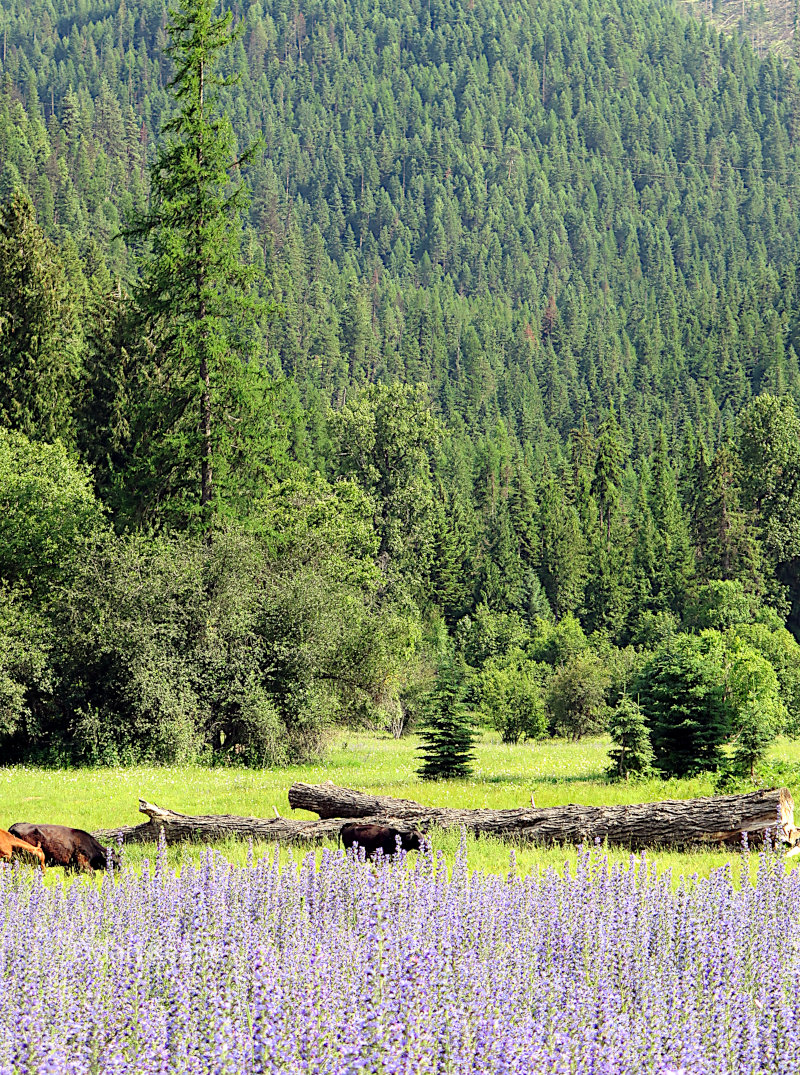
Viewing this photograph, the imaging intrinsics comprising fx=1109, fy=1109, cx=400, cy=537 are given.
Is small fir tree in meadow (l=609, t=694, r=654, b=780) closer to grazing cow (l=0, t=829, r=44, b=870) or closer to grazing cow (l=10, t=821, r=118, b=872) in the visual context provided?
grazing cow (l=10, t=821, r=118, b=872)

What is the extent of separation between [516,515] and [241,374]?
75.1m

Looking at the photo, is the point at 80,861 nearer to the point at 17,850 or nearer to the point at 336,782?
the point at 17,850

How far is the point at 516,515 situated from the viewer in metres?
111

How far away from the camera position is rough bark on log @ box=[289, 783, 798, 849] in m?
14.4

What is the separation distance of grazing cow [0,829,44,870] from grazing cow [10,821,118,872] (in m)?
0.10

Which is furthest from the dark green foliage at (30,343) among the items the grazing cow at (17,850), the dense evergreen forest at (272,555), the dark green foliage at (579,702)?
the grazing cow at (17,850)

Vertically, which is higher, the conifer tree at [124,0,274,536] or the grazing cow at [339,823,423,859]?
the conifer tree at [124,0,274,536]

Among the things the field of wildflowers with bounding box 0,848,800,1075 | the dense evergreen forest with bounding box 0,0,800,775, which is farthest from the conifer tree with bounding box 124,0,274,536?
the field of wildflowers with bounding box 0,848,800,1075

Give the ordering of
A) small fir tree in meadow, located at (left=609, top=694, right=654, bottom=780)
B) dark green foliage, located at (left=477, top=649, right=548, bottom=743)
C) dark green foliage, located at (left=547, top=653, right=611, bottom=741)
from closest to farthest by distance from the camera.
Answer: small fir tree in meadow, located at (left=609, top=694, right=654, bottom=780) < dark green foliage, located at (left=477, top=649, right=548, bottom=743) < dark green foliage, located at (left=547, top=653, right=611, bottom=741)

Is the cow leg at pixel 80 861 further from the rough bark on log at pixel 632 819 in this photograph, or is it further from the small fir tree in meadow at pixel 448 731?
the small fir tree in meadow at pixel 448 731

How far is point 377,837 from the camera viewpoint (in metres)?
14.1

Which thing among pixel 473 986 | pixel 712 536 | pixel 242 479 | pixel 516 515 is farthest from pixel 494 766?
pixel 516 515

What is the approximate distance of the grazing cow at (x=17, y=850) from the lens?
46.2 ft

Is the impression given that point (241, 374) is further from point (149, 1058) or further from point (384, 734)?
point (149, 1058)
